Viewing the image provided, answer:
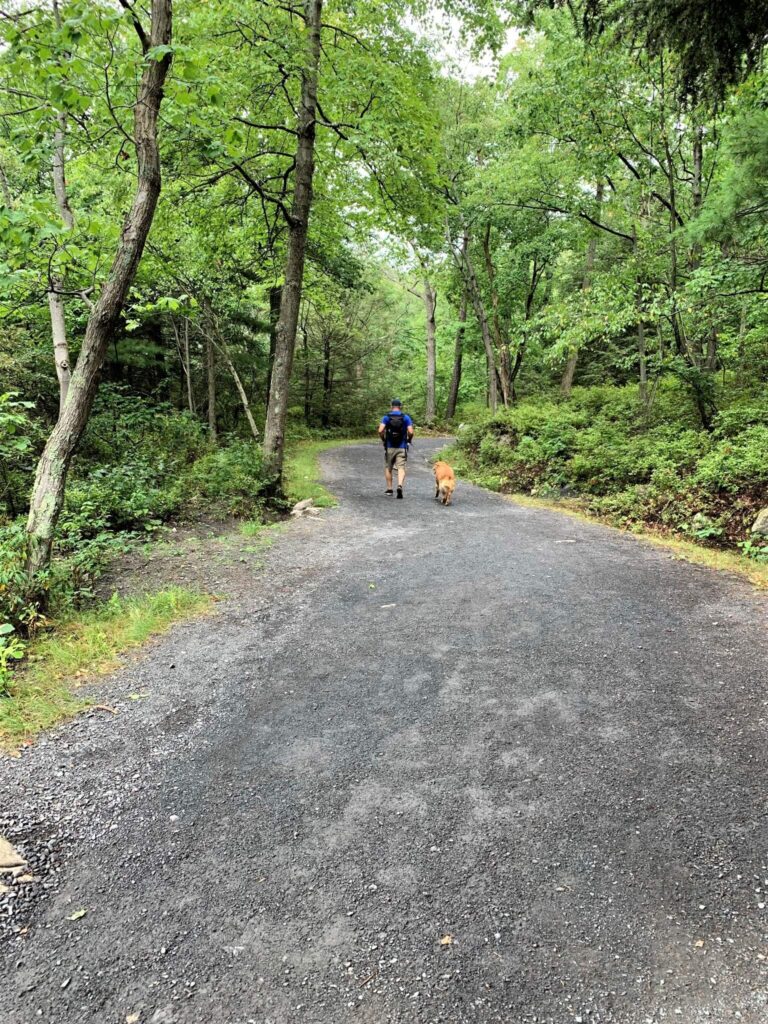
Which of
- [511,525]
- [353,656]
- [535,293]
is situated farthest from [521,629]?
[535,293]

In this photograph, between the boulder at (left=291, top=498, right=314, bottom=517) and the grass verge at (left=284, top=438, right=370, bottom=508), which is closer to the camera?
the boulder at (left=291, top=498, right=314, bottom=517)

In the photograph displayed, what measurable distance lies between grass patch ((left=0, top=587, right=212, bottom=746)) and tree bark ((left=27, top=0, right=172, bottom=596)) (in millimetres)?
873

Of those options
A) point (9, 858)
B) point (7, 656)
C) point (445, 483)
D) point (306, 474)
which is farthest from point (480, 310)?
point (9, 858)

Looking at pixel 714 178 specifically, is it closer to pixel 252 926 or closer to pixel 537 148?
pixel 537 148

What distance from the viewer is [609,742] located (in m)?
3.04

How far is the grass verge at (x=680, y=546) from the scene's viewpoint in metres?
5.73

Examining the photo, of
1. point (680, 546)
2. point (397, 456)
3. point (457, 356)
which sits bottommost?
point (680, 546)

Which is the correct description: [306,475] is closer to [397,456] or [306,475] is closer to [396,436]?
[397,456]

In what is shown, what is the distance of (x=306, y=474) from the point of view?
1340 cm

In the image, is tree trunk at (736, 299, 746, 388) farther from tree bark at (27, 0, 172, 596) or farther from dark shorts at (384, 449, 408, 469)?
tree bark at (27, 0, 172, 596)

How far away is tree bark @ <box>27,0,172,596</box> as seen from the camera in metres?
4.92

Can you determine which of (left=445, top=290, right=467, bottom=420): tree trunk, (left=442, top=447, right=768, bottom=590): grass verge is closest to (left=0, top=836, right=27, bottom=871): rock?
(left=442, top=447, right=768, bottom=590): grass verge

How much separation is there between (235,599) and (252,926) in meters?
3.62

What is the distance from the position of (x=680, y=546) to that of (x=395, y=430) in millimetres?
5458
